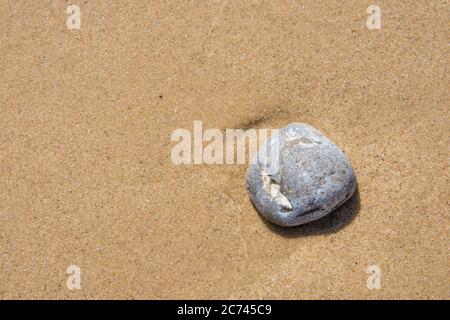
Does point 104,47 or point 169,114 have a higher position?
point 104,47

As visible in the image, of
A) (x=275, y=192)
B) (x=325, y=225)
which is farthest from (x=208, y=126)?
(x=325, y=225)

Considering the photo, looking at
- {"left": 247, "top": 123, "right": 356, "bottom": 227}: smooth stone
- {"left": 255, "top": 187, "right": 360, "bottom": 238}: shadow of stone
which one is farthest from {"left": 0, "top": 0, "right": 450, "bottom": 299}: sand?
{"left": 247, "top": 123, "right": 356, "bottom": 227}: smooth stone

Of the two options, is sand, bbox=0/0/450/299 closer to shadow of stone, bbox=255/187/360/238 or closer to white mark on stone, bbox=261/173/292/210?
shadow of stone, bbox=255/187/360/238

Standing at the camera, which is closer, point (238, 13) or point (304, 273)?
point (304, 273)

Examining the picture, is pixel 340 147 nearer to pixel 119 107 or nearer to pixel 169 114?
pixel 169 114

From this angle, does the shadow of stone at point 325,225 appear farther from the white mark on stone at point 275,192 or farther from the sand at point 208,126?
the white mark on stone at point 275,192

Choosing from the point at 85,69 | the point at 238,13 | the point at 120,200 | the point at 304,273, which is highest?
the point at 238,13

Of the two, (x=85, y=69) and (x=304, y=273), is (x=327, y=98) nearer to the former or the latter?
(x=304, y=273)

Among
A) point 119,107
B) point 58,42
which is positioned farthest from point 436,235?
point 58,42
